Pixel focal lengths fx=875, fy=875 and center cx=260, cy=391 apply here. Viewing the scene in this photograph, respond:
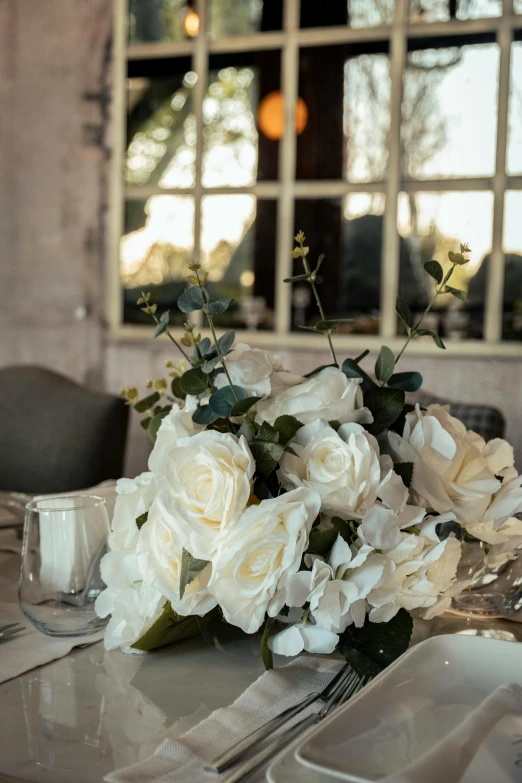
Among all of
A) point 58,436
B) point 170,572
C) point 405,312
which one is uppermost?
point 405,312

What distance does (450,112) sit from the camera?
2785 millimetres

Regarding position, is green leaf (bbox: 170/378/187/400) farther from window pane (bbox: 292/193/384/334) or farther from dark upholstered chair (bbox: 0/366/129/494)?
window pane (bbox: 292/193/384/334)

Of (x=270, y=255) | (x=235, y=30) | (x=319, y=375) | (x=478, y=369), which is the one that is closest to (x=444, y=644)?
(x=319, y=375)

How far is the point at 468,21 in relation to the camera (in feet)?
8.94

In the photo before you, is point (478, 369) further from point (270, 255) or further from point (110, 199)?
point (110, 199)

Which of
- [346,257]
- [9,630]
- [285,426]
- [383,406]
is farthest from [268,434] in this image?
[346,257]

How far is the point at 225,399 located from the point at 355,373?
13 cm

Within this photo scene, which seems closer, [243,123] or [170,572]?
[170,572]

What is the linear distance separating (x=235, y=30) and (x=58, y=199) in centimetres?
91

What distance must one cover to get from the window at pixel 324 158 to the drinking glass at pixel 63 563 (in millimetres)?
2086

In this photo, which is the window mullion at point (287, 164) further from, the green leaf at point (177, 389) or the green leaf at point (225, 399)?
the green leaf at point (225, 399)

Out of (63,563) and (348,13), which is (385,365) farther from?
(348,13)

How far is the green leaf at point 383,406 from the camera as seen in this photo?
2.66 ft

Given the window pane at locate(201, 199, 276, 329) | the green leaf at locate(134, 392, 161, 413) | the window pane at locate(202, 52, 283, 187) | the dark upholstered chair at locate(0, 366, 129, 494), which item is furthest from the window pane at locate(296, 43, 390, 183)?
the green leaf at locate(134, 392, 161, 413)
